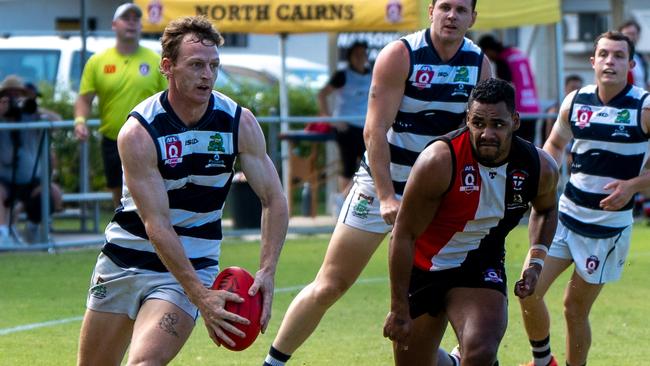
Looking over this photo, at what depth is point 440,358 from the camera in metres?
7.13

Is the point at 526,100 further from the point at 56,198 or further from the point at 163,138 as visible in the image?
the point at 163,138

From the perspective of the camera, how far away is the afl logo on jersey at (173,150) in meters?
6.04

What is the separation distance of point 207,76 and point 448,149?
1.15 m

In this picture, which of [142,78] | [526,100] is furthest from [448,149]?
[526,100]

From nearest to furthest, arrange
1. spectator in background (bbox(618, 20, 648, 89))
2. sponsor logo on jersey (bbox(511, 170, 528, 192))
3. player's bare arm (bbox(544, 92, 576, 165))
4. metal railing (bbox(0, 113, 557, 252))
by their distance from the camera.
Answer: sponsor logo on jersey (bbox(511, 170, 528, 192)), player's bare arm (bbox(544, 92, 576, 165)), metal railing (bbox(0, 113, 557, 252)), spectator in background (bbox(618, 20, 648, 89))

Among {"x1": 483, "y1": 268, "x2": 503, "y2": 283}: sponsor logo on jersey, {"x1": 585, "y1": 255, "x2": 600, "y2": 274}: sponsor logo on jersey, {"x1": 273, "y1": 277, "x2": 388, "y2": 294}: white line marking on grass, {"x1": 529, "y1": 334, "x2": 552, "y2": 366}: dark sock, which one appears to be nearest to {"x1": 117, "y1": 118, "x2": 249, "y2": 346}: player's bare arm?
{"x1": 483, "y1": 268, "x2": 503, "y2": 283}: sponsor logo on jersey

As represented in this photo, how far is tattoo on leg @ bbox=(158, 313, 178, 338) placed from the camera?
5.84 m

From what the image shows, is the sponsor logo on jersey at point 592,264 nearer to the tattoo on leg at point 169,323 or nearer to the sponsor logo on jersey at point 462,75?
the sponsor logo on jersey at point 462,75

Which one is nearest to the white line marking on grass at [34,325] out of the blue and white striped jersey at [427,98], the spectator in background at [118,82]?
the spectator in background at [118,82]

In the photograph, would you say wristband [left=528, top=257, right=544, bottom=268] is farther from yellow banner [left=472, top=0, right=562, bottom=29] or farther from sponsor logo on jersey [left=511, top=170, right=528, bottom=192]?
yellow banner [left=472, top=0, right=562, bottom=29]

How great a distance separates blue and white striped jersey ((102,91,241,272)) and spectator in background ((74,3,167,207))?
690cm

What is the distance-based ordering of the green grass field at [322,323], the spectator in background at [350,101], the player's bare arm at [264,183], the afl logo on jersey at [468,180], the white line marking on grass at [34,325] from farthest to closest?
the spectator in background at [350,101]
the white line marking on grass at [34,325]
the green grass field at [322,323]
the afl logo on jersey at [468,180]
the player's bare arm at [264,183]

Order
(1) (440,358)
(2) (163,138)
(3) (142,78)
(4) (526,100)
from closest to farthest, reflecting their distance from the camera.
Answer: (2) (163,138), (1) (440,358), (3) (142,78), (4) (526,100)

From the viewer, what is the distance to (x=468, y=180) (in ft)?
20.8
